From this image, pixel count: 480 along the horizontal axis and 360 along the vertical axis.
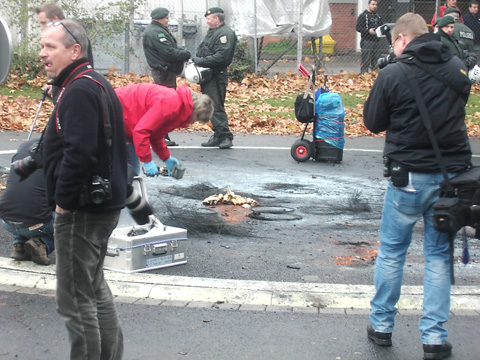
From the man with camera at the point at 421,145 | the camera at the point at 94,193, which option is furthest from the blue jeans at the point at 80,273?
the man with camera at the point at 421,145

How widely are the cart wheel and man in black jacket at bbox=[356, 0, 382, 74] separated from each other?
853 centimetres

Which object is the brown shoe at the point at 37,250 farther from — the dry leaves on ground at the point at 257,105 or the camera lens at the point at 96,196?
the dry leaves on ground at the point at 257,105

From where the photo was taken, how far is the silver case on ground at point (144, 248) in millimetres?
5500

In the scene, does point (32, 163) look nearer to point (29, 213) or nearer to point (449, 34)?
point (29, 213)

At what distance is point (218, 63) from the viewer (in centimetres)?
1112

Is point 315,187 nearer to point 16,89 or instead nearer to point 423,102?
point 423,102

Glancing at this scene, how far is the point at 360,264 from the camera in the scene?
5.91m

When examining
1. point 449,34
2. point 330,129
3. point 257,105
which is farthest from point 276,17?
point 330,129

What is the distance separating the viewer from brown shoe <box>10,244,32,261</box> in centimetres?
564

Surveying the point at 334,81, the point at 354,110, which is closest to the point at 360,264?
the point at 354,110

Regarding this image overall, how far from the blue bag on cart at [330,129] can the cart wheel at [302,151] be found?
19 centimetres

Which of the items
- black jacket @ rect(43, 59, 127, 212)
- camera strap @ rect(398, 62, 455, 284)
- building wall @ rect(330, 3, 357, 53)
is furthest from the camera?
building wall @ rect(330, 3, 357, 53)

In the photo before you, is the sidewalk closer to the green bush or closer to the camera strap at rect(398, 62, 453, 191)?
the camera strap at rect(398, 62, 453, 191)

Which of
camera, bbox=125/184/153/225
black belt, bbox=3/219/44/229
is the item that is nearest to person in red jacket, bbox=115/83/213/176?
black belt, bbox=3/219/44/229
